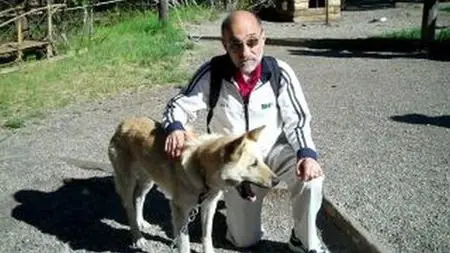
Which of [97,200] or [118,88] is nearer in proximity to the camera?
[97,200]

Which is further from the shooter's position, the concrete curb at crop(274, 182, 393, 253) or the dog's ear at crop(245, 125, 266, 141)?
the concrete curb at crop(274, 182, 393, 253)

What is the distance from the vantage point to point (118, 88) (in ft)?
33.3

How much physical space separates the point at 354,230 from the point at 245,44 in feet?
5.44

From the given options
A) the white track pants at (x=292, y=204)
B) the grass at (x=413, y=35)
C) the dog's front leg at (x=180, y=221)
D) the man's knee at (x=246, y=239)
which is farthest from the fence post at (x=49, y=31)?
the dog's front leg at (x=180, y=221)

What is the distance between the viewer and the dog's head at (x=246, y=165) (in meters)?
3.57

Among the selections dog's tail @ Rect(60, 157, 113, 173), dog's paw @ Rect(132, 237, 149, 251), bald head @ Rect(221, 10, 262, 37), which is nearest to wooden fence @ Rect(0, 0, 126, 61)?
dog's tail @ Rect(60, 157, 113, 173)

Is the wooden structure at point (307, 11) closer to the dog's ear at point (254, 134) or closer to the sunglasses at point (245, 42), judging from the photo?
the sunglasses at point (245, 42)

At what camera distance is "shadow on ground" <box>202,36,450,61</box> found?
11.9 metres

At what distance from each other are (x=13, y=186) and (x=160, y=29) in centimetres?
936

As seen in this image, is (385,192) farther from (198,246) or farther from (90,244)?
(90,244)

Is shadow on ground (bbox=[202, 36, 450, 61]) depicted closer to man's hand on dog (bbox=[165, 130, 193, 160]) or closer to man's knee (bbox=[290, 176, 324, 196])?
man's knee (bbox=[290, 176, 324, 196])

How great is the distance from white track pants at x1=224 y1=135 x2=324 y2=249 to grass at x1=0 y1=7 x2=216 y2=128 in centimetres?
464

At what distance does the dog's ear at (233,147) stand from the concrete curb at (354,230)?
1.35 meters

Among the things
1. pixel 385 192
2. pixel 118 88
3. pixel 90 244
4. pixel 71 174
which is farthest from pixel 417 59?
pixel 90 244
